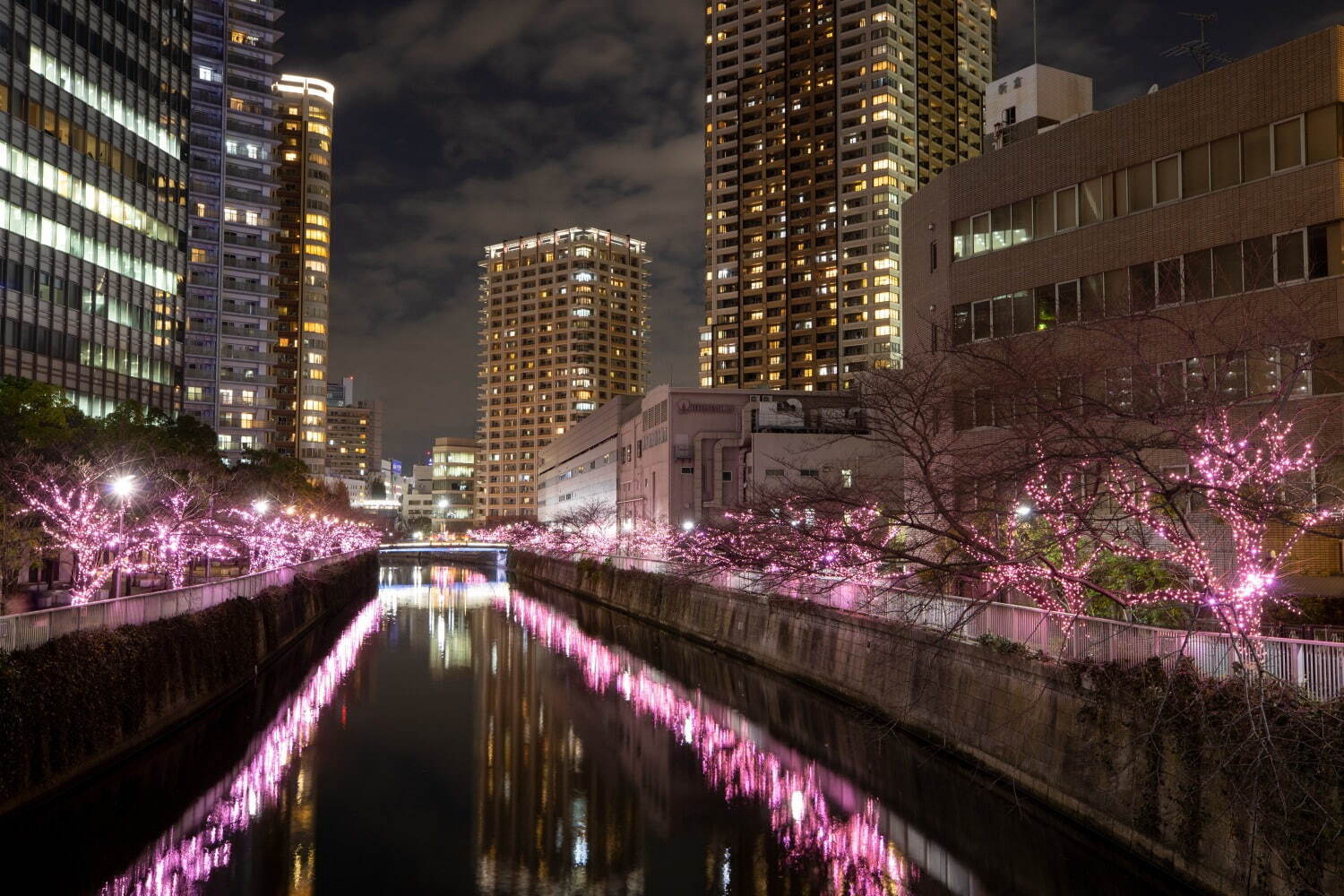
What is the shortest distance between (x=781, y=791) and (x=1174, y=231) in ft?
66.5

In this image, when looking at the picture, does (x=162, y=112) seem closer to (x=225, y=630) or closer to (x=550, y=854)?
(x=225, y=630)

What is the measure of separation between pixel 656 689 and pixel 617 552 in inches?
1912

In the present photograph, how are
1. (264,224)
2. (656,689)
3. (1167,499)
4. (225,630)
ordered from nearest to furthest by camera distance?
(1167,499) → (225,630) → (656,689) → (264,224)

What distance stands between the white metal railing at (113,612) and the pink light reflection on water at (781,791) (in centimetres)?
1317

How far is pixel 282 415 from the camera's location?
145 meters

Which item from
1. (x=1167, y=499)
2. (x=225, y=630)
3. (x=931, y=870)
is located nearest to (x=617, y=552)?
(x=225, y=630)

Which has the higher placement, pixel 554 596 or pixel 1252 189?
pixel 1252 189

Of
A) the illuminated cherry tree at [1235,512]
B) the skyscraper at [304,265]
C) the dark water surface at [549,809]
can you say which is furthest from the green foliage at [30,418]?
the skyscraper at [304,265]

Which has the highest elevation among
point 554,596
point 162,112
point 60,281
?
point 162,112

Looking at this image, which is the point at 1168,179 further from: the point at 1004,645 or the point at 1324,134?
the point at 1004,645

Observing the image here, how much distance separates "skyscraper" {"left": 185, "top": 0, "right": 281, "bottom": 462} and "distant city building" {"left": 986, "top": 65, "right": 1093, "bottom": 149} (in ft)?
278

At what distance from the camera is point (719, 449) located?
81250 millimetres

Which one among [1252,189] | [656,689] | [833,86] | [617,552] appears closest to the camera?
→ [1252,189]

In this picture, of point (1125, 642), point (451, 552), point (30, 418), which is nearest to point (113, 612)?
point (30, 418)
